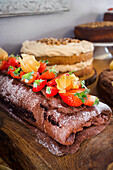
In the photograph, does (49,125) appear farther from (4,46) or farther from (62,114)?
(4,46)

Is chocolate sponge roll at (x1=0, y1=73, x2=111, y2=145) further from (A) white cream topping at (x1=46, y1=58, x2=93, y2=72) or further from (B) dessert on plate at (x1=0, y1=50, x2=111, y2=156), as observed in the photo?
(A) white cream topping at (x1=46, y1=58, x2=93, y2=72)

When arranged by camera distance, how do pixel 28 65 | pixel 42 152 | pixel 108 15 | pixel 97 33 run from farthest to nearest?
1. pixel 108 15
2. pixel 97 33
3. pixel 28 65
4. pixel 42 152

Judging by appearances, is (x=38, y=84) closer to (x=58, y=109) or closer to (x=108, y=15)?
(x=58, y=109)

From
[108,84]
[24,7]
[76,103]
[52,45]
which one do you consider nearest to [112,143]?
[76,103]

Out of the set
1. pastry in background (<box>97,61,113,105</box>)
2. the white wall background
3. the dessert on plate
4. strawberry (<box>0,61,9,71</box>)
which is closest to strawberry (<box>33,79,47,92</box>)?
the dessert on plate

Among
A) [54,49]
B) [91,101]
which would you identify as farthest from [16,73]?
[54,49]

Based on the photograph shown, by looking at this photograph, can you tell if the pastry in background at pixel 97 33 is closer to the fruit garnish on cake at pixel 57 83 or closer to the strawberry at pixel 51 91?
the fruit garnish on cake at pixel 57 83

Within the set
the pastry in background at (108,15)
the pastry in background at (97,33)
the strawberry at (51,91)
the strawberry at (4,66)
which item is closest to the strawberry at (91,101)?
the strawberry at (51,91)
